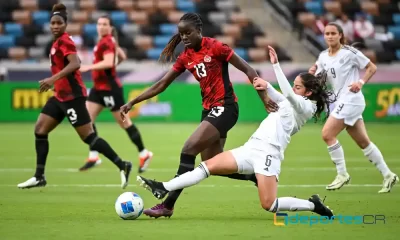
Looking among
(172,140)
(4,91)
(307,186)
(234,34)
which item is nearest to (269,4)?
(234,34)

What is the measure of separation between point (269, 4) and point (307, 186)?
20.0 meters

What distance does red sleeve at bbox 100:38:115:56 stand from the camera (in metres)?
14.8

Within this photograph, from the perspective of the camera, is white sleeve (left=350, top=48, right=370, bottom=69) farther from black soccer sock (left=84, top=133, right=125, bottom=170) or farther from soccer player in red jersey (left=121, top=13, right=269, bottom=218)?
black soccer sock (left=84, top=133, right=125, bottom=170)

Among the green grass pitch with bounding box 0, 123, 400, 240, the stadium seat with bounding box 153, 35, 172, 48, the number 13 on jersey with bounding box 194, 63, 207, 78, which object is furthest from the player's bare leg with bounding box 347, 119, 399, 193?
the stadium seat with bounding box 153, 35, 172, 48

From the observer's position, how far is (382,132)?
73.4 ft

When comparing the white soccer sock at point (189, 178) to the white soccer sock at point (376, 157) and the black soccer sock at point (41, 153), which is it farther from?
the white soccer sock at point (376, 157)

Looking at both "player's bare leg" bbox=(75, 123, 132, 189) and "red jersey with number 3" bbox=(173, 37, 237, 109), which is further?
"player's bare leg" bbox=(75, 123, 132, 189)

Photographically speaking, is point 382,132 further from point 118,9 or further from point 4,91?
point 118,9

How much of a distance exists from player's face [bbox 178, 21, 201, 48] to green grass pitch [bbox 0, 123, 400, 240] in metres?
1.81

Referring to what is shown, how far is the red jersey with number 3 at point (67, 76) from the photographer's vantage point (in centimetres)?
1201

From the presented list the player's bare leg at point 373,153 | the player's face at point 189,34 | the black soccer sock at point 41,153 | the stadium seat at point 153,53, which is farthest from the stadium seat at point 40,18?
the player's face at point 189,34

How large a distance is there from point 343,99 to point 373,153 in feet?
2.70

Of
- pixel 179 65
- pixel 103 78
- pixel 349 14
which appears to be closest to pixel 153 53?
pixel 349 14

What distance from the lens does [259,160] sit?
898 centimetres
